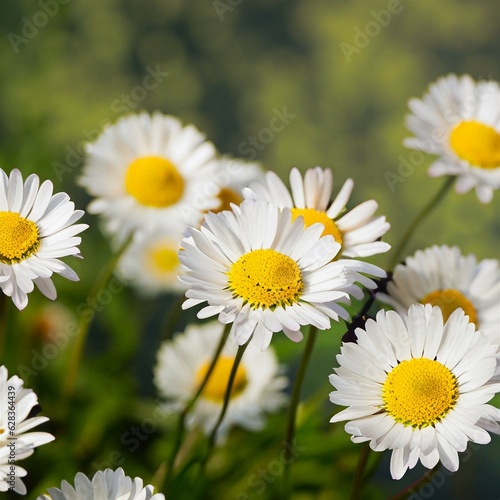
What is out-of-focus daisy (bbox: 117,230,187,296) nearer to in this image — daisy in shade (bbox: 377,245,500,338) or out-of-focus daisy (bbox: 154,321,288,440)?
out-of-focus daisy (bbox: 154,321,288,440)

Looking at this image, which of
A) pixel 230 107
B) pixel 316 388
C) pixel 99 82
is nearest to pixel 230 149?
pixel 230 107

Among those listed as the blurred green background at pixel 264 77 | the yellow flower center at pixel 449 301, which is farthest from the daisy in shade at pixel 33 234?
the blurred green background at pixel 264 77

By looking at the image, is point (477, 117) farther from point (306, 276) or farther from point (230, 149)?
point (230, 149)

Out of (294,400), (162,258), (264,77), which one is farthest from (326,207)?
(264,77)

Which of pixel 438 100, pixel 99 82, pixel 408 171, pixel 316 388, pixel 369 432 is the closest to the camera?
pixel 369 432

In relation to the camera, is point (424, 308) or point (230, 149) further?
point (230, 149)

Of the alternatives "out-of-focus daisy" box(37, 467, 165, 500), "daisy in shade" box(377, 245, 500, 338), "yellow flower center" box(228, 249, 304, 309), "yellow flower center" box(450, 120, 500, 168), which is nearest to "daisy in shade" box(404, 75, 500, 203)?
"yellow flower center" box(450, 120, 500, 168)

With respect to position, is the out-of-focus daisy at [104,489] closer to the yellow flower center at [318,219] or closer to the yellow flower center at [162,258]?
the yellow flower center at [318,219]

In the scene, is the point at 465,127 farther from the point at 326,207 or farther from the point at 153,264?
the point at 153,264
